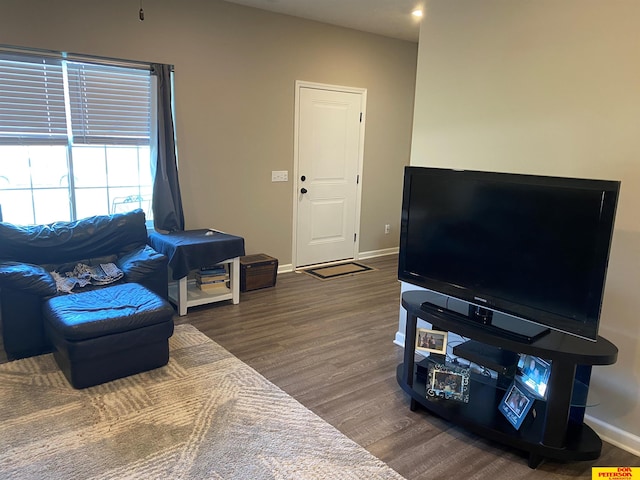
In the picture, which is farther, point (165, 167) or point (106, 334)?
point (165, 167)

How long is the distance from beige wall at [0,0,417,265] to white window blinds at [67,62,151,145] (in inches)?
6.3

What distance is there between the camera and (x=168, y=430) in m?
2.39

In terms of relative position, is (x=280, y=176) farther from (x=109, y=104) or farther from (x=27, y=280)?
(x=27, y=280)

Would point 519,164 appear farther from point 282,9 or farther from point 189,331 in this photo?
point 282,9

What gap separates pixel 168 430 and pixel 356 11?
4.06 metres

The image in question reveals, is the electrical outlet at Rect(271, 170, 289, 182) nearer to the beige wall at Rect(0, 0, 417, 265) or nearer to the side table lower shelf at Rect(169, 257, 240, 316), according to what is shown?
the beige wall at Rect(0, 0, 417, 265)

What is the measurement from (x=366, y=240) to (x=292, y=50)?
245 cm

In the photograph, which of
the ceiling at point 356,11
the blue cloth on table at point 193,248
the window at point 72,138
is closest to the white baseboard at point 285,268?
the blue cloth on table at point 193,248

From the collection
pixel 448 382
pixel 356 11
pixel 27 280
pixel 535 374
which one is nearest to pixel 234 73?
pixel 356 11

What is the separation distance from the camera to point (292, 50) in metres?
4.94

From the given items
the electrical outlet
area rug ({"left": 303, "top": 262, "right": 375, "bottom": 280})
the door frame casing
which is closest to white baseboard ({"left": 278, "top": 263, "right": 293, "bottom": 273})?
the door frame casing

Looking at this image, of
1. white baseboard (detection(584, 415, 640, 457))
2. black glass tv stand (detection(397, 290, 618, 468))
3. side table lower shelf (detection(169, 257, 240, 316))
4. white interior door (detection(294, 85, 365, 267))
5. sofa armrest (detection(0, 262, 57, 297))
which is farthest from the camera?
white interior door (detection(294, 85, 365, 267))

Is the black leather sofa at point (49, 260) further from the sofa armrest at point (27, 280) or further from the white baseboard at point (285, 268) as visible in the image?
the white baseboard at point (285, 268)

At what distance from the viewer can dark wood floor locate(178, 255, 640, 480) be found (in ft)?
7.42
